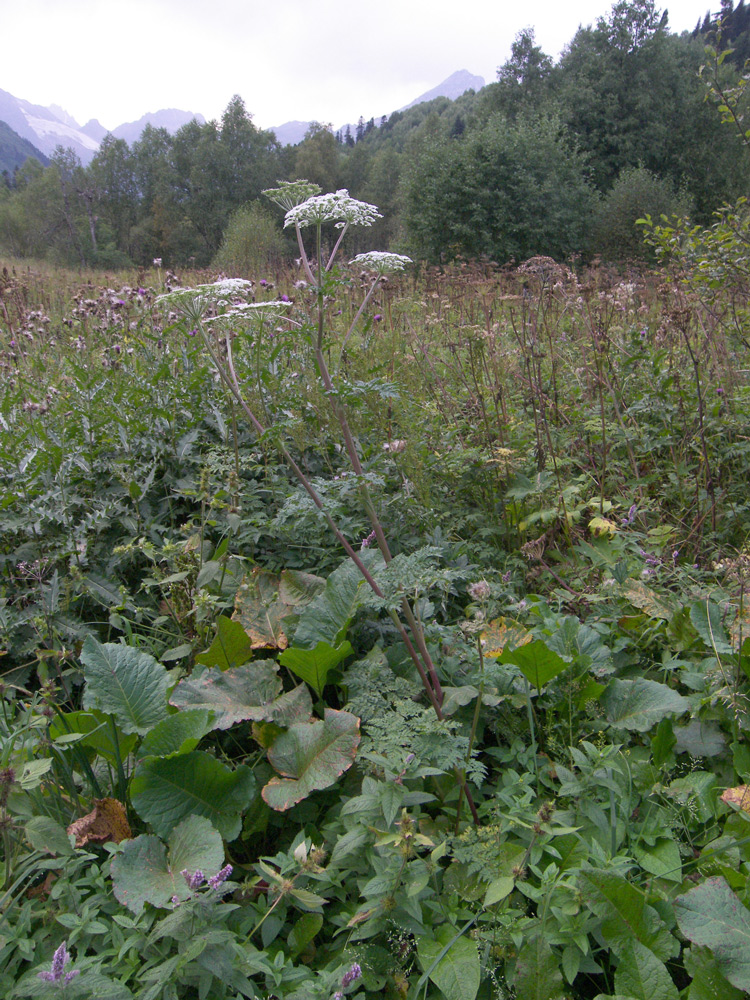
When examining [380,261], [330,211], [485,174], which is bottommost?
[380,261]

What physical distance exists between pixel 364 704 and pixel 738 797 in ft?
2.94

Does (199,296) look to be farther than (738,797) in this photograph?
Yes

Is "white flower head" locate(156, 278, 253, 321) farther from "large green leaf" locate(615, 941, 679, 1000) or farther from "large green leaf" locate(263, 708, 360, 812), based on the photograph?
"large green leaf" locate(615, 941, 679, 1000)

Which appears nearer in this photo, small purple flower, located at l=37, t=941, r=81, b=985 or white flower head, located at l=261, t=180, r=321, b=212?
small purple flower, located at l=37, t=941, r=81, b=985

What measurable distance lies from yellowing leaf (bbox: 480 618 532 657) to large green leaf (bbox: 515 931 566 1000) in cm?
73

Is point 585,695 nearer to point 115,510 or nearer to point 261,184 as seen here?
point 115,510

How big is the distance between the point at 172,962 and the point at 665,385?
9.97ft

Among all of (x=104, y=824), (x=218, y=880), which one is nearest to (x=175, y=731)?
(x=104, y=824)

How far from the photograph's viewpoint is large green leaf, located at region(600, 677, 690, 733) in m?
1.56

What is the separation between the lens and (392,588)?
1386mm

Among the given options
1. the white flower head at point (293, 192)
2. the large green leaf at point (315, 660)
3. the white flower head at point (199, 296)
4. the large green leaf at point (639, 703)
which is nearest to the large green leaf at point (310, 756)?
the large green leaf at point (315, 660)

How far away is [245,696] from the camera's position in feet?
5.68

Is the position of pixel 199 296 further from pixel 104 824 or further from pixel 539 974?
pixel 539 974

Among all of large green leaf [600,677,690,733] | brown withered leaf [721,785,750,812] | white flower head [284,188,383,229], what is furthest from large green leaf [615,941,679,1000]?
white flower head [284,188,383,229]
